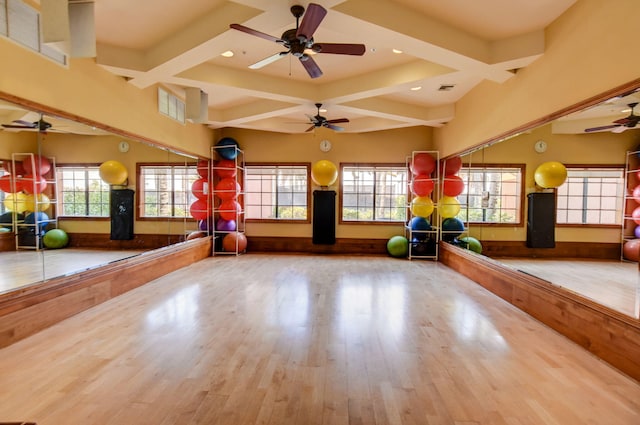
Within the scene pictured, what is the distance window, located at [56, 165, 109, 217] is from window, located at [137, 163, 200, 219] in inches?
30.0

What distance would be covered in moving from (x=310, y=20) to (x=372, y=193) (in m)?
5.44

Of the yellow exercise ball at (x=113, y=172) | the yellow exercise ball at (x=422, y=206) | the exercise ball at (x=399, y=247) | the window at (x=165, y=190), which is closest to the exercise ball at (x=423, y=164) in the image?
the yellow exercise ball at (x=422, y=206)

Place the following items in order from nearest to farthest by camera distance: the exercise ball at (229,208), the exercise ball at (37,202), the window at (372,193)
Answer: the exercise ball at (37,202), the exercise ball at (229,208), the window at (372,193)

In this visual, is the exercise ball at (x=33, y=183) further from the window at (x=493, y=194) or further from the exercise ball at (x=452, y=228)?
the exercise ball at (x=452, y=228)

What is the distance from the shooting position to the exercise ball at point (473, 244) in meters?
5.59

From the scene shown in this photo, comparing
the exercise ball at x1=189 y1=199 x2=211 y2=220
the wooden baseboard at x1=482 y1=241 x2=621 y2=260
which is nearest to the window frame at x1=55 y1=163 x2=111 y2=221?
the exercise ball at x1=189 y1=199 x2=211 y2=220

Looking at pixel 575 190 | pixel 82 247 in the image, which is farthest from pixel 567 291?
pixel 82 247

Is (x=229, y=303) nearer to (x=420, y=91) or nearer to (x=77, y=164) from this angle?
(x=77, y=164)

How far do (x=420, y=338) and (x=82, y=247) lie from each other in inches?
172

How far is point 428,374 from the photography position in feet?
7.71

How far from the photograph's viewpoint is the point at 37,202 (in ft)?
11.8

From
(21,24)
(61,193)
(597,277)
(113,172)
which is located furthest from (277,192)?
(597,277)

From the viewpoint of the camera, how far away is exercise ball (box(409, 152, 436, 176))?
6.72 meters

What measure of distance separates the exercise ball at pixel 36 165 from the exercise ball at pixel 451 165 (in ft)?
21.6
